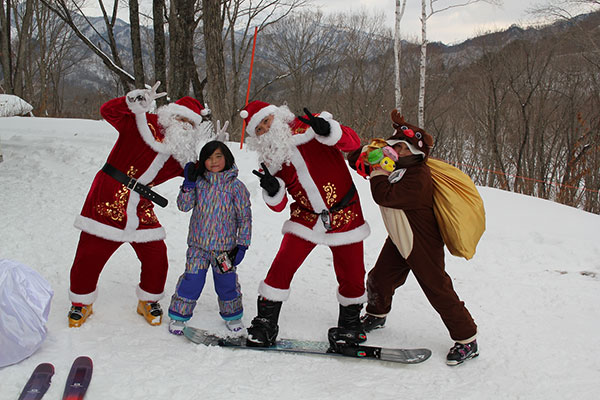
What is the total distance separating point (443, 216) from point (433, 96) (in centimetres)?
2007

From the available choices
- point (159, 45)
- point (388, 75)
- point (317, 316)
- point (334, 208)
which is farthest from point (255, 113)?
point (388, 75)

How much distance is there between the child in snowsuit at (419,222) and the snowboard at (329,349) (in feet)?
0.82

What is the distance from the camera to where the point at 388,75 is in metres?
22.7

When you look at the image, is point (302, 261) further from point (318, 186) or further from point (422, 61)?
point (422, 61)

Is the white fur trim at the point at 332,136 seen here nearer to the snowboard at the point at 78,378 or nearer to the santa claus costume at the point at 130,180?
the santa claus costume at the point at 130,180

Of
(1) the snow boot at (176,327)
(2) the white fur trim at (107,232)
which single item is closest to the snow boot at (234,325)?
(1) the snow boot at (176,327)

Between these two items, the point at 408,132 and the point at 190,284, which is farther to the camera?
the point at 190,284

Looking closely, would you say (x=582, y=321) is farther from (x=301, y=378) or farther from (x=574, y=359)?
(x=301, y=378)

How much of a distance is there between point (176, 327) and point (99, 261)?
68 cm

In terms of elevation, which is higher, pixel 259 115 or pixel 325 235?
pixel 259 115

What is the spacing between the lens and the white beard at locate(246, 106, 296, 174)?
2801mm

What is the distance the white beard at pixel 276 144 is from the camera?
280 cm

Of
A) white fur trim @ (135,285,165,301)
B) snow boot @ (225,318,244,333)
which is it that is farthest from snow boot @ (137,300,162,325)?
snow boot @ (225,318,244,333)

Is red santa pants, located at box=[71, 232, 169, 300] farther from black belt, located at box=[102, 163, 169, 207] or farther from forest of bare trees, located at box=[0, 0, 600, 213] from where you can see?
forest of bare trees, located at box=[0, 0, 600, 213]
